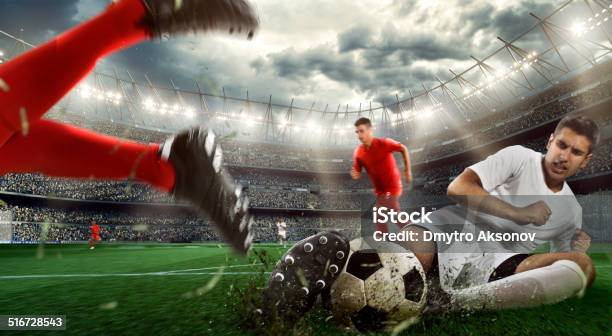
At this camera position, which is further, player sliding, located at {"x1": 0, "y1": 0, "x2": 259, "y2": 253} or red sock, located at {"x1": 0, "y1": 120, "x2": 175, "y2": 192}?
red sock, located at {"x1": 0, "y1": 120, "x2": 175, "y2": 192}

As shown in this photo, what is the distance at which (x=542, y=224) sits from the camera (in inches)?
117

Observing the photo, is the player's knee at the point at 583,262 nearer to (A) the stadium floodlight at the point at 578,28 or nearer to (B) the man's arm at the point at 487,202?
(B) the man's arm at the point at 487,202

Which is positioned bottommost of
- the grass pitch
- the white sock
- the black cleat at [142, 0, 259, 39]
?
the grass pitch

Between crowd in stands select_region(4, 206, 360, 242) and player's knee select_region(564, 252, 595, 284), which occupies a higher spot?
crowd in stands select_region(4, 206, 360, 242)

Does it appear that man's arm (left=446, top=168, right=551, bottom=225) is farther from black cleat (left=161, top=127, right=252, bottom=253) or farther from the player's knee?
black cleat (left=161, top=127, right=252, bottom=253)

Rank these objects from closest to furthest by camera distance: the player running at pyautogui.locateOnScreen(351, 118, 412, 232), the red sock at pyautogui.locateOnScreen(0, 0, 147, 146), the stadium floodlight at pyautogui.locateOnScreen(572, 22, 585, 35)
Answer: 1. the red sock at pyautogui.locateOnScreen(0, 0, 147, 146)
2. the player running at pyautogui.locateOnScreen(351, 118, 412, 232)
3. the stadium floodlight at pyautogui.locateOnScreen(572, 22, 585, 35)

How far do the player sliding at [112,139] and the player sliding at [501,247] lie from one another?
760mm

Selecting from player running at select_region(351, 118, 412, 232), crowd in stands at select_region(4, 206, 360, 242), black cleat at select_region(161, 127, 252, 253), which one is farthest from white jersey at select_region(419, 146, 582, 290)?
crowd in stands at select_region(4, 206, 360, 242)

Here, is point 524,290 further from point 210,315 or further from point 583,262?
point 210,315

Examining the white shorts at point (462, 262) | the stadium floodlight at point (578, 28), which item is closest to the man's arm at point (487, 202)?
the white shorts at point (462, 262)

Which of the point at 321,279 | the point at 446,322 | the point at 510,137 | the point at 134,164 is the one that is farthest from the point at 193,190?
the point at 510,137

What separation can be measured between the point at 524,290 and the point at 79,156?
3.21 metres

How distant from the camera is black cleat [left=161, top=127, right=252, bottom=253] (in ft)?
8.49

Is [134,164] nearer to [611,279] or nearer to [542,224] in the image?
[542,224]
